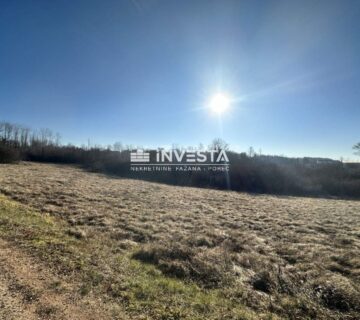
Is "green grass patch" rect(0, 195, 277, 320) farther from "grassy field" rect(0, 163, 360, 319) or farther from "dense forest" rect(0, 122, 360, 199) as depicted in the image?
"dense forest" rect(0, 122, 360, 199)

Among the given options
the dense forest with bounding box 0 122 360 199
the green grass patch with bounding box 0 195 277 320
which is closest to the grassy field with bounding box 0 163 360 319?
the green grass patch with bounding box 0 195 277 320

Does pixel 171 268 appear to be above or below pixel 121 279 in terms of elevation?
below

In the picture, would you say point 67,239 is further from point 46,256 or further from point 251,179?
point 251,179

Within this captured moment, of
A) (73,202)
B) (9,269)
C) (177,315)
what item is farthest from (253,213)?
(9,269)

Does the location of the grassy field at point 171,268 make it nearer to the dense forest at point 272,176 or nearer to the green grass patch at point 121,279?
the green grass patch at point 121,279

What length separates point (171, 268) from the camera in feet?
15.5

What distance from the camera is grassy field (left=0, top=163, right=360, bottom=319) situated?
3.29 metres

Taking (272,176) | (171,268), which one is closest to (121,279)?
(171,268)

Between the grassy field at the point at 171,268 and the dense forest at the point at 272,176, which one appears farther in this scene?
the dense forest at the point at 272,176

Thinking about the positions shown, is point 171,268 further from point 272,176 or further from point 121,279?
point 272,176

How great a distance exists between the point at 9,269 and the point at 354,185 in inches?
1122

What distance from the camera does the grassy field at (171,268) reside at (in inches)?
129

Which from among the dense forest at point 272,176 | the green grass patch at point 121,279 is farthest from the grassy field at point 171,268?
the dense forest at point 272,176

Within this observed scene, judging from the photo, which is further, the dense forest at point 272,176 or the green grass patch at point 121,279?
the dense forest at point 272,176
